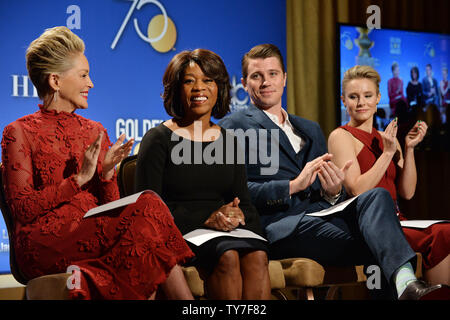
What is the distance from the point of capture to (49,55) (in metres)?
2.07

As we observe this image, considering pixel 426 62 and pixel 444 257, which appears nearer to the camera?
pixel 444 257

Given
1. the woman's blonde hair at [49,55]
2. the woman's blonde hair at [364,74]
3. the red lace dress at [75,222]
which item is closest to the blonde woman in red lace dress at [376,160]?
the woman's blonde hair at [364,74]

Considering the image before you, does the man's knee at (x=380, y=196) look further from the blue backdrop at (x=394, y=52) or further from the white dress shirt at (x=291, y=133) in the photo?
the blue backdrop at (x=394, y=52)

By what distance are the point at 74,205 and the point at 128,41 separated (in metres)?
1.83

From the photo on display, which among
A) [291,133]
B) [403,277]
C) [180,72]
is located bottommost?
[403,277]

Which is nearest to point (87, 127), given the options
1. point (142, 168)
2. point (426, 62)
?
point (142, 168)

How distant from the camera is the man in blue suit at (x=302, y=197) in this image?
6.64 ft

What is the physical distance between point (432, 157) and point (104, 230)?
3.22 m

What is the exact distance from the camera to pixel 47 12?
3.29m

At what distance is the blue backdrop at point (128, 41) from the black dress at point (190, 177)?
142cm

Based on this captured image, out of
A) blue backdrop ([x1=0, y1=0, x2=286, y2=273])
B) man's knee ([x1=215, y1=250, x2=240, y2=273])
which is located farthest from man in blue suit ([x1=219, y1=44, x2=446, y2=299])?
blue backdrop ([x1=0, y1=0, x2=286, y2=273])

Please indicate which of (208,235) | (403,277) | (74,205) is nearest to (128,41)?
(74,205)

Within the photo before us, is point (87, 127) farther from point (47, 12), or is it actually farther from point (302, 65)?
point (302, 65)

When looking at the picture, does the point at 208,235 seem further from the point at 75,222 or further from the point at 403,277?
the point at 403,277
